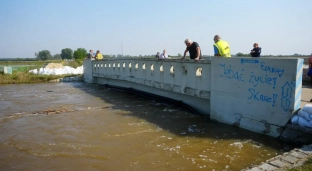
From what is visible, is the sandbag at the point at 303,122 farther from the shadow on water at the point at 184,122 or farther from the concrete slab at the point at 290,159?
the concrete slab at the point at 290,159

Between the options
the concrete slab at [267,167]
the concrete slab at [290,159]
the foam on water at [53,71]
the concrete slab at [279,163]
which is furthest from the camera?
the foam on water at [53,71]

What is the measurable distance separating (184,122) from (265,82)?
2.82 metres

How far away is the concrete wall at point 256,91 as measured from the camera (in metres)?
6.09

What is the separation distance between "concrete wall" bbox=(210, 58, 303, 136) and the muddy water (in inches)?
14.4

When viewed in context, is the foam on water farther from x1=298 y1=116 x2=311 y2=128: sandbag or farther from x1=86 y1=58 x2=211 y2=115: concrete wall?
x1=298 y1=116 x2=311 y2=128: sandbag

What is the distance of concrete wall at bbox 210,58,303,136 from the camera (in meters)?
6.09

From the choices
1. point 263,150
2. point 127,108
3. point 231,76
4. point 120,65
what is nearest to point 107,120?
point 127,108

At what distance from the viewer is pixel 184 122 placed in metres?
8.38

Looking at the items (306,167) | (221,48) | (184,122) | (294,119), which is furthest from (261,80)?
(306,167)

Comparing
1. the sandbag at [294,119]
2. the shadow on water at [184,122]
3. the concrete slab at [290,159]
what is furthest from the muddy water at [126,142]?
the concrete slab at [290,159]

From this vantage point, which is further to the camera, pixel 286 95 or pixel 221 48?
pixel 221 48

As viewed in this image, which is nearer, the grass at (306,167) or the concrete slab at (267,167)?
the grass at (306,167)

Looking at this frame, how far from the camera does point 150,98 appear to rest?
13.2 meters

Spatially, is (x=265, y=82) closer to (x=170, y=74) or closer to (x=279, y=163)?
(x=279, y=163)
